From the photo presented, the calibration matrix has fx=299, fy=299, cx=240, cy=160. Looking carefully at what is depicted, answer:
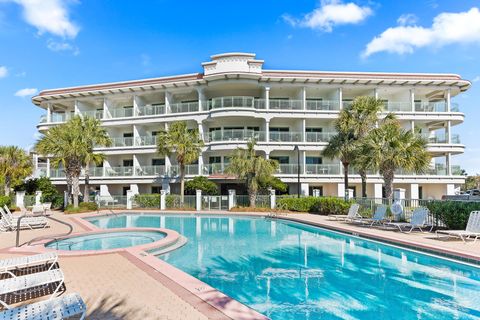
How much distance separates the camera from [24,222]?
1459 cm

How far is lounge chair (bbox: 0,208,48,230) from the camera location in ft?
45.9

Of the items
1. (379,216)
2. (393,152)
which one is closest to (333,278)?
(379,216)

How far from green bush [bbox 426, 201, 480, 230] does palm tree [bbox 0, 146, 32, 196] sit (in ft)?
104

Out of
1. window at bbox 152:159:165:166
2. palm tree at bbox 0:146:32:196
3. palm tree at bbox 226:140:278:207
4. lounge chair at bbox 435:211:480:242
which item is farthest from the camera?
window at bbox 152:159:165:166

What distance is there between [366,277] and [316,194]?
1761cm

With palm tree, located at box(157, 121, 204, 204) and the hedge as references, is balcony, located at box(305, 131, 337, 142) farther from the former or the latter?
palm tree, located at box(157, 121, 204, 204)

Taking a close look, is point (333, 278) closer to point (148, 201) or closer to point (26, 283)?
point (26, 283)

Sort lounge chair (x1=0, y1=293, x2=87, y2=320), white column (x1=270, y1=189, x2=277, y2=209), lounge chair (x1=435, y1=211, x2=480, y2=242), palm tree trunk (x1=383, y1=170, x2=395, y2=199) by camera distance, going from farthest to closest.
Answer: white column (x1=270, y1=189, x2=277, y2=209) → palm tree trunk (x1=383, y1=170, x2=395, y2=199) → lounge chair (x1=435, y1=211, x2=480, y2=242) → lounge chair (x1=0, y1=293, x2=87, y2=320)

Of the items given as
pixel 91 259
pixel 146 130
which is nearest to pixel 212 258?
pixel 91 259

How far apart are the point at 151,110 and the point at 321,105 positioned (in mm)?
17719

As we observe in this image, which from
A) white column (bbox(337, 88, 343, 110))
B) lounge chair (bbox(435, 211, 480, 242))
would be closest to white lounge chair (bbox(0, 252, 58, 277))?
lounge chair (bbox(435, 211, 480, 242))

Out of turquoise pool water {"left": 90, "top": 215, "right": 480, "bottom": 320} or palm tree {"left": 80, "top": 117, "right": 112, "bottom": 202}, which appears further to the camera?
palm tree {"left": 80, "top": 117, "right": 112, "bottom": 202}

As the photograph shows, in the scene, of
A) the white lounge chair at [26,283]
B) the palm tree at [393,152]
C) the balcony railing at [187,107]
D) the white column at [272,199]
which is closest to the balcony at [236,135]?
the balcony railing at [187,107]

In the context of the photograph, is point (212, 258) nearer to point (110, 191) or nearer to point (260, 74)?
point (260, 74)
